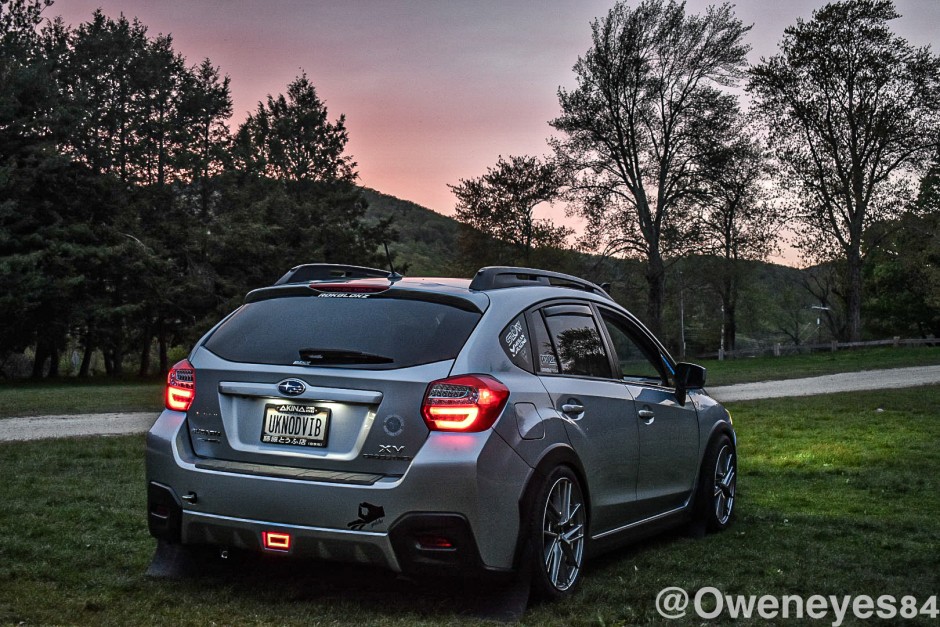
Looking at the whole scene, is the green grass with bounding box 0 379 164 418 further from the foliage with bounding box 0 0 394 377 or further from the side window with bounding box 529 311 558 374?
the foliage with bounding box 0 0 394 377

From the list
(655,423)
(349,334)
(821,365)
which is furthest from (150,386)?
(349,334)

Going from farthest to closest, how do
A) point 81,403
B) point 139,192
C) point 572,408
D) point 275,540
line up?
1. point 139,192
2. point 81,403
3. point 572,408
4. point 275,540

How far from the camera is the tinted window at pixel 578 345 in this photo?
18.7 feet

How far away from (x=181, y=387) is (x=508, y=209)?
55.0 m

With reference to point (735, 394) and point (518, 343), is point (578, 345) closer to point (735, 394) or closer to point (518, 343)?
point (518, 343)

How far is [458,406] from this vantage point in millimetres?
4695

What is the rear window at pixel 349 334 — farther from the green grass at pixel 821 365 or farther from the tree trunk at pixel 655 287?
the tree trunk at pixel 655 287

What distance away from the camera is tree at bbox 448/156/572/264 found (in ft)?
192

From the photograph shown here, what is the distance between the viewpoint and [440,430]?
4680mm

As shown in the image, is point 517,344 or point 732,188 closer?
point 517,344

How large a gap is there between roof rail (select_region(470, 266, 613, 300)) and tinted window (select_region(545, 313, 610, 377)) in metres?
0.27

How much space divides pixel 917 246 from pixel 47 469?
48.0 m

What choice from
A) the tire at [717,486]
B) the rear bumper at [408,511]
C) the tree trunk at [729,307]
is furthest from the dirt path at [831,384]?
the tree trunk at [729,307]

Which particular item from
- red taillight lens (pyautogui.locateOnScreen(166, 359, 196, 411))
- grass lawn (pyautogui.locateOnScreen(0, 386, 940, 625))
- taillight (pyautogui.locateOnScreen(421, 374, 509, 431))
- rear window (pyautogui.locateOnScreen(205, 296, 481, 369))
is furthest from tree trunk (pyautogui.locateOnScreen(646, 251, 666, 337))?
taillight (pyautogui.locateOnScreen(421, 374, 509, 431))
